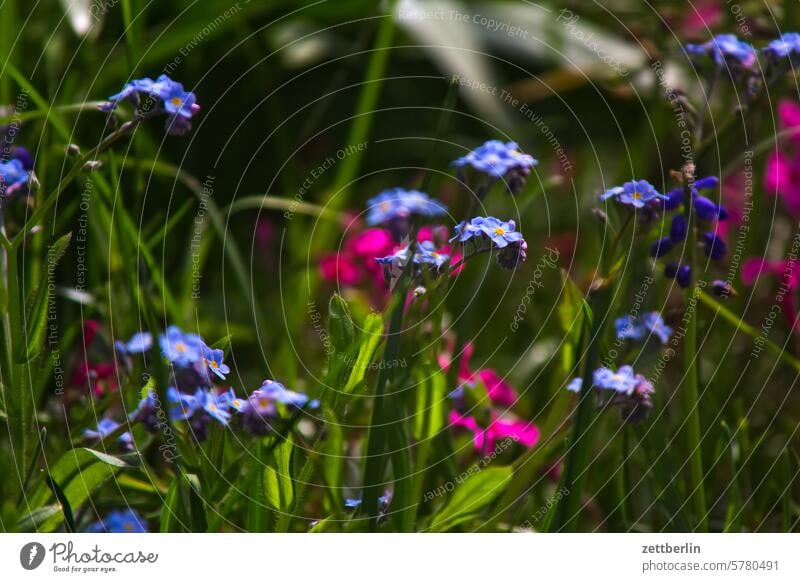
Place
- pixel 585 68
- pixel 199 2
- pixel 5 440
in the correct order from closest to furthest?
pixel 5 440 < pixel 199 2 < pixel 585 68

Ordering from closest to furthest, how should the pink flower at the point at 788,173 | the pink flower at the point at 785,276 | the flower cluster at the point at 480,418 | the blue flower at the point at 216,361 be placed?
the blue flower at the point at 216,361 → the flower cluster at the point at 480,418 → the pink flower at the point at 785,276 → the pink flower at the point at 788,173

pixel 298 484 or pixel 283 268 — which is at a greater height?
pixel 283 268

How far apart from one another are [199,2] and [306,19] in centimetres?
19

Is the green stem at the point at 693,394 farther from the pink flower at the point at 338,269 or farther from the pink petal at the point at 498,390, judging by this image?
the pink flower at the point at 338,269

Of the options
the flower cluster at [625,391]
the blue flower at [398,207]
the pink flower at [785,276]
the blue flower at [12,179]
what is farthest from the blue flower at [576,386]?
the blue flower at [12,179]

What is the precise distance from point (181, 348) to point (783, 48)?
21.5 inches

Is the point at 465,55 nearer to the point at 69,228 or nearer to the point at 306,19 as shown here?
the point at 306,19

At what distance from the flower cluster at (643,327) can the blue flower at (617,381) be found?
0.27 ft

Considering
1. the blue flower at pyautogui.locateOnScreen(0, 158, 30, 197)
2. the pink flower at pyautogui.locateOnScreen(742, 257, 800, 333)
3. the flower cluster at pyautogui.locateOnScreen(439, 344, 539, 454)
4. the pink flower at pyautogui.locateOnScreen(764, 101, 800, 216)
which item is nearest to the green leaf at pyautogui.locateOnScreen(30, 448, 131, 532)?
the blue flower at pyautogui.locateOnScreen(0, 158, 30, 197)

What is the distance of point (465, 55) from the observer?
5.00ft

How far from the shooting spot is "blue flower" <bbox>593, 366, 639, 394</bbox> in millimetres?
728

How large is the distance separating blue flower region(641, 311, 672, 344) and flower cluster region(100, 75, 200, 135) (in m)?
0.42

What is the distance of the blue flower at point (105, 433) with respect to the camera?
79cm
